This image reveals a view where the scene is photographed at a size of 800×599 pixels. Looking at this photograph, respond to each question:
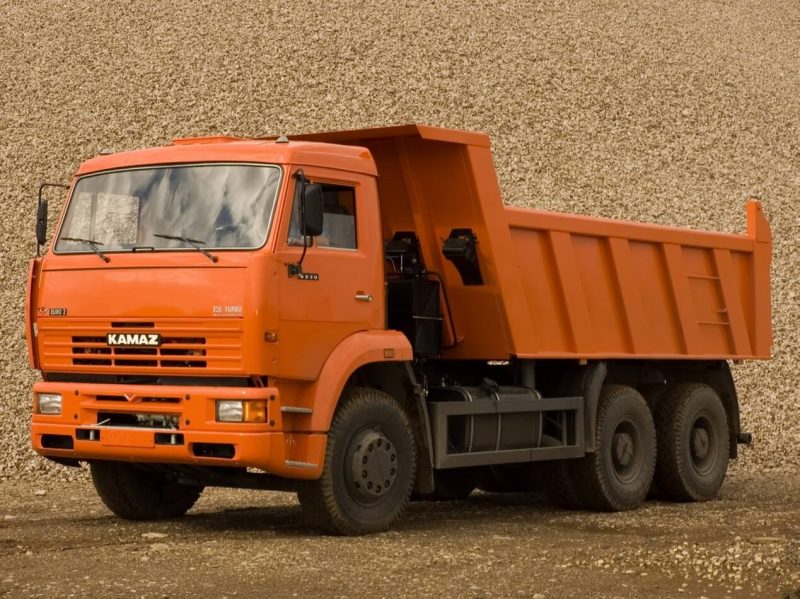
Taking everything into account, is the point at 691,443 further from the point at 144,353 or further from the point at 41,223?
the point at 41,223

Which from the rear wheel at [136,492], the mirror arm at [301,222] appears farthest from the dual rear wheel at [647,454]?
the mirror arm at [301,222]

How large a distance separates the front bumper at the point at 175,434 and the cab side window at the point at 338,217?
4.34 feet

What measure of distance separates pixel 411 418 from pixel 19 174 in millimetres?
17817

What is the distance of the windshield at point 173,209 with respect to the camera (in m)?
9.42

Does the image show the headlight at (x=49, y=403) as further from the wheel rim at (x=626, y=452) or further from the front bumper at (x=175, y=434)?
the wheel rim at (x=626, y=452)

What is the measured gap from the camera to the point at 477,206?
11.1 m

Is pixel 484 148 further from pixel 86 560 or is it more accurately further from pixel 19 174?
pixel 19 174

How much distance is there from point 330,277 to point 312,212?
58cm

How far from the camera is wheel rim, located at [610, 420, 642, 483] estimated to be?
1258cm

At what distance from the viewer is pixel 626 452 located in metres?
12.7

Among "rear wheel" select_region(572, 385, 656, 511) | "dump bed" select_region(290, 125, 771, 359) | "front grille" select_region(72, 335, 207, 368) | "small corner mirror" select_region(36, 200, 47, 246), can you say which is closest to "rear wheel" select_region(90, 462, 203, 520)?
"front grille" select_region(72, 335, 207, 368)

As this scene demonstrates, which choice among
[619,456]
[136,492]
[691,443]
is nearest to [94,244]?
[136,492]

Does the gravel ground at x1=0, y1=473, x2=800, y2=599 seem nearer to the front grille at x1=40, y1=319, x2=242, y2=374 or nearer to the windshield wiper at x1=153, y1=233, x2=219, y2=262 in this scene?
the front grille at x1=40, y1=319, x2=242, y2=374

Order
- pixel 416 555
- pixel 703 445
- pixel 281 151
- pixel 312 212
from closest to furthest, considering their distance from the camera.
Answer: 1. pixel 416 555
2. pixel 312 212
3. pixel 281 151
4. pixel 703 445
